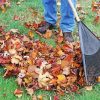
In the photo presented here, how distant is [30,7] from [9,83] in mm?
1954

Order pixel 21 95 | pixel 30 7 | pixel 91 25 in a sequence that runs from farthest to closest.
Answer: pixel 30 7 → pixel 91 25 → pixel 21 95

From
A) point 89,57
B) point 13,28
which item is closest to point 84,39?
point 89,57

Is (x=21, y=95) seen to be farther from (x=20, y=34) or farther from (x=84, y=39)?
(x=20, y=34)

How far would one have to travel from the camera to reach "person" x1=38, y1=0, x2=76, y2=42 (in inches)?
170

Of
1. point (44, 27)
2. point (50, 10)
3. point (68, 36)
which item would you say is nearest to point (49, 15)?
point (50, 10)

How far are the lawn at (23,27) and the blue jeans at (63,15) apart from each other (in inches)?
10.0

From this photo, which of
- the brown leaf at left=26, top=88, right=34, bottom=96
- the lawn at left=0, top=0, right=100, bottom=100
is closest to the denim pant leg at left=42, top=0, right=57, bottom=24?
the lawn at left=0, top=0, right=100, bottom=100

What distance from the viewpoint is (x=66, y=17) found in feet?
14.5

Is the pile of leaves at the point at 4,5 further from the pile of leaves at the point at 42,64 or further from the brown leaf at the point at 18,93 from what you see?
the brown leaf at the point at 18,93

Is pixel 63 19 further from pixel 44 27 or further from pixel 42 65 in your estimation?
pixel 42 65

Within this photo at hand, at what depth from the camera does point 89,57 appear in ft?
12.0

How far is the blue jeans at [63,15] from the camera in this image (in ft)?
14.1

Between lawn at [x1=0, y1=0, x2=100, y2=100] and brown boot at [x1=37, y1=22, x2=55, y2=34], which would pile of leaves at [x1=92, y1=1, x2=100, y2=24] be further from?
brown boot at [x1=37, y1=22, x2=55, y2=34]

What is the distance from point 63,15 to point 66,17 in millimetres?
48
